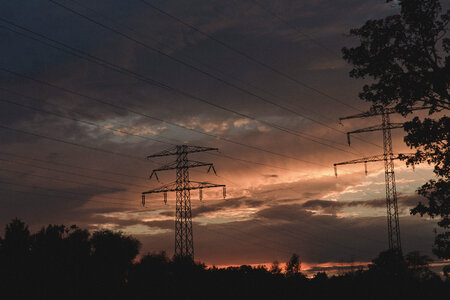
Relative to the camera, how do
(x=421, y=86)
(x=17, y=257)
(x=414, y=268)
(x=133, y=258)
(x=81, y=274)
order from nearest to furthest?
(x=421, y=86), (x=81, y=274), (x=17, y=257), (x=133, y=258), (x=414, y=268)

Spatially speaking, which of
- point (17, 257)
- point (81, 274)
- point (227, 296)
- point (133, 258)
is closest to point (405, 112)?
point (227, 296)

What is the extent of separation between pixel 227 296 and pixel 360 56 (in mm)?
18036

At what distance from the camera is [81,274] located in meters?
47.7

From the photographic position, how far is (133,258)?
415 ft

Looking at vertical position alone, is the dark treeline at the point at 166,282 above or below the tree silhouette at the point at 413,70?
below

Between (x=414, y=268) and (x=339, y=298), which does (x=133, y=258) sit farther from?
(x=339, y=298)

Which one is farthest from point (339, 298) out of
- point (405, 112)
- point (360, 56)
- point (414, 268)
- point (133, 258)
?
point (414, 268)

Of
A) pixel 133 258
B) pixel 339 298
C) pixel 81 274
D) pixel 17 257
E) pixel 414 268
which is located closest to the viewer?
pixel 339 298

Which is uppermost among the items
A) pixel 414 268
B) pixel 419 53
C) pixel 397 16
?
pixel 397 16

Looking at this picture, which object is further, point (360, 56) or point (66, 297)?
point (66, 297)

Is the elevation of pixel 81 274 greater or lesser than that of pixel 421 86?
lesser

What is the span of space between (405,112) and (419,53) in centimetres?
382

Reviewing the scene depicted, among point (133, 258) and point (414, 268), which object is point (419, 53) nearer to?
point (133, 258)

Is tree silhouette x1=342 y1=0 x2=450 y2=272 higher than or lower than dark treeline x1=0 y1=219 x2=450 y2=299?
higher
